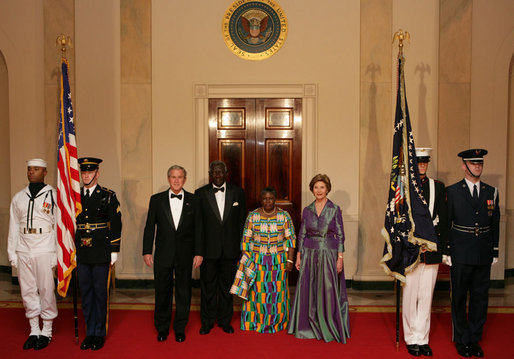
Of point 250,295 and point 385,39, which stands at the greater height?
point 385,39

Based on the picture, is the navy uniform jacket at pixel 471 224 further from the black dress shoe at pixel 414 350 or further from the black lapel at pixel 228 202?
the black lapel at pixel 228 202

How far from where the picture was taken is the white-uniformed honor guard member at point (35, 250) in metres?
4.43

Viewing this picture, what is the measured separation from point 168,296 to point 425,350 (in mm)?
2775

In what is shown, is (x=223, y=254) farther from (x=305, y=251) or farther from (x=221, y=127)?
(x=221, y=127)

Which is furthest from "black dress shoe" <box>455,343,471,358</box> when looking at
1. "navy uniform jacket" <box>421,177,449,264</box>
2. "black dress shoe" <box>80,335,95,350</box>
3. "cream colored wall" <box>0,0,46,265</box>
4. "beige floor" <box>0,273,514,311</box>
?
"cream colored wall" <box>0,0,46,265</box>

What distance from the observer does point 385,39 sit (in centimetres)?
622

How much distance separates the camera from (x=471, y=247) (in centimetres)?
427

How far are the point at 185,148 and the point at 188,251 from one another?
2.25 m

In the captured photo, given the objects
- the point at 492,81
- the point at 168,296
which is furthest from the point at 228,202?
the point at 492,81

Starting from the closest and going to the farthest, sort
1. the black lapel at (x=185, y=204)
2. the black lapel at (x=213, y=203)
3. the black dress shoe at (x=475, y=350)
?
the black dress shoe at (x=475, y=350) → the black lapel at (x=185, y=204) → the black lapel at (x=213, y=203)

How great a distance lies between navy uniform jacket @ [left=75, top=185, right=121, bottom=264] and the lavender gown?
212cm

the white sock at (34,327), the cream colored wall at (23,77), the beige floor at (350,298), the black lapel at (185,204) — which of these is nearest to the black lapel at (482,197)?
the beige floor at (350,298)

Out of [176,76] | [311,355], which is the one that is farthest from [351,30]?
[311,355]

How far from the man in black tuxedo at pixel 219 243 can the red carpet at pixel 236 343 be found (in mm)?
261
